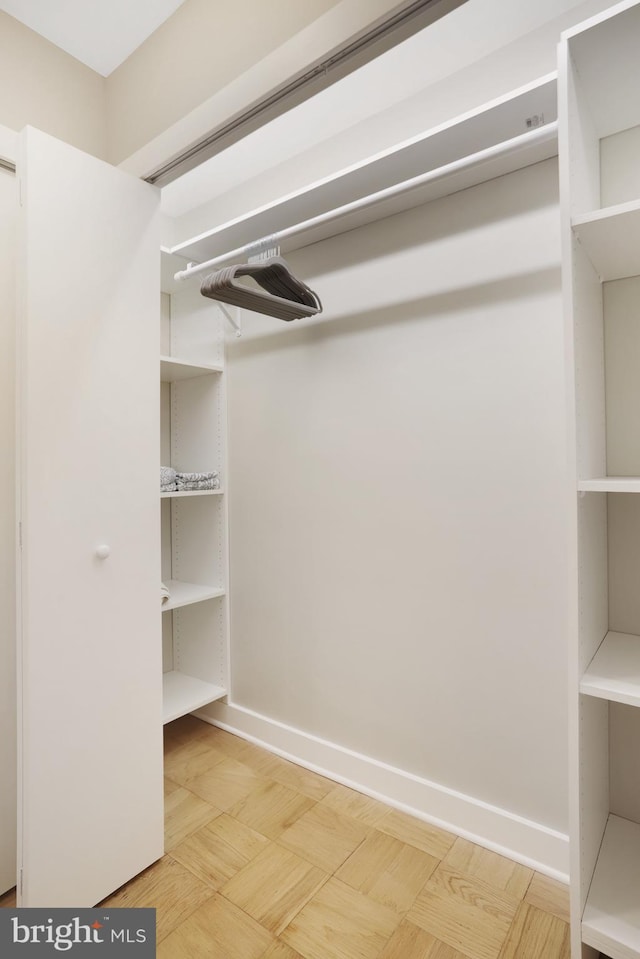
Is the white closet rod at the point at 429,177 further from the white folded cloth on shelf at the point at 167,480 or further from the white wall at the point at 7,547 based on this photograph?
the white folded cloth on shelf at the point at 167,480

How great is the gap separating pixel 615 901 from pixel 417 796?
865mm

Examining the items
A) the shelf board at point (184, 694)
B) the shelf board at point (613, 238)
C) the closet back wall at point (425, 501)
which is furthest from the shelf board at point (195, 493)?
the shelf board at point (613, 238)

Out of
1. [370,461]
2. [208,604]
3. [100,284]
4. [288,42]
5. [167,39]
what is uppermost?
[167,39]

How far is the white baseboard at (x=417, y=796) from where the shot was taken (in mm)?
1572

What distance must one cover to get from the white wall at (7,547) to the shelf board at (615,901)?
60.8 inches

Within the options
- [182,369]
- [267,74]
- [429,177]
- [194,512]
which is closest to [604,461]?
[429,177]

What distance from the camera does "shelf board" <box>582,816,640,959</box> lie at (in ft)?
3.27

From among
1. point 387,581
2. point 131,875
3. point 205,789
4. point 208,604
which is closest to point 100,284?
point 387,581

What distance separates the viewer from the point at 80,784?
140cm

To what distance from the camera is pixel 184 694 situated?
241cm

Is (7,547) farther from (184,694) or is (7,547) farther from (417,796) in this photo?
(417,796)

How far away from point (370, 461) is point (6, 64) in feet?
5.64

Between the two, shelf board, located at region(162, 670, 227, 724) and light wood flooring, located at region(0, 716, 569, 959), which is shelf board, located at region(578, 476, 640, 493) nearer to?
light wood flooring, located at region(0, 716, 569, 959)

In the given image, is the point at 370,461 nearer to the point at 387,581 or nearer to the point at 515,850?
the point at 387,581
